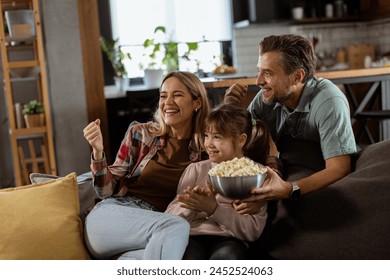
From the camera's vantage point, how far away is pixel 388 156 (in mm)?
1843

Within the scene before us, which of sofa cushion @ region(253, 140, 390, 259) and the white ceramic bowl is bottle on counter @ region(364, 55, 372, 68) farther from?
the white ceramic bowl

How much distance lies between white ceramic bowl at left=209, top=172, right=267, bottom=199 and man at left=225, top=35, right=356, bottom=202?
0.98ft

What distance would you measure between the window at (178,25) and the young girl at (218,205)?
3574mm

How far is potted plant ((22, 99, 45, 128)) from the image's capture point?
159 inches

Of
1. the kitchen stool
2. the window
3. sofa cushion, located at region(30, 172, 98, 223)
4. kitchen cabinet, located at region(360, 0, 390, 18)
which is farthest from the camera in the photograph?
the window

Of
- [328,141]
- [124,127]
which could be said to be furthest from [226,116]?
[124,127]

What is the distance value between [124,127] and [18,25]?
1364 millimetres

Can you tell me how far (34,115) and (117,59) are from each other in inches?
57.6

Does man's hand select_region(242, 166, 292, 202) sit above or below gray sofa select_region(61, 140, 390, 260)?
above

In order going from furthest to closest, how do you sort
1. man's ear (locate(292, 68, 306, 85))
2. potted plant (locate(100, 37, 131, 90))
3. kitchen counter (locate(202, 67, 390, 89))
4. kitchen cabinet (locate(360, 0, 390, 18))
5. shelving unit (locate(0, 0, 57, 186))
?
1. kitchen cabinet (locate(360, 0, 390, 18))
2. potted plant (locate(100, 37, 131, 90))
3. shelving unit (locate(0, 0, 57, 186))
4. kitchen counter (locate(202, 67, 390, 89))
5. man's ear (locate(292, 68, 306, 85))

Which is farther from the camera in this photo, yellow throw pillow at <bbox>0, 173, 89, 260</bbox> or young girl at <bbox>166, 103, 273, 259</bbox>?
yellow throw pillow at <bbox>0, 173, 89, 260</bbox>

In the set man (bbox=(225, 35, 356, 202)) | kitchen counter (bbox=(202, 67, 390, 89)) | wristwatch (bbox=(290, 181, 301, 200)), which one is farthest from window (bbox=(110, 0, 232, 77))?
wristwatch (bbox=(290, 181, 301, 200))

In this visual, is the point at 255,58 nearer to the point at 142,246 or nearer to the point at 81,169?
the point at 81,169

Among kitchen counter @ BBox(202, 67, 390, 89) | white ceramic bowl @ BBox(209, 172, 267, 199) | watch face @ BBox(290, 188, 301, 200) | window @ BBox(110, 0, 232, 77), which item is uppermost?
window @ BBox(110, 0, 232, 77)
